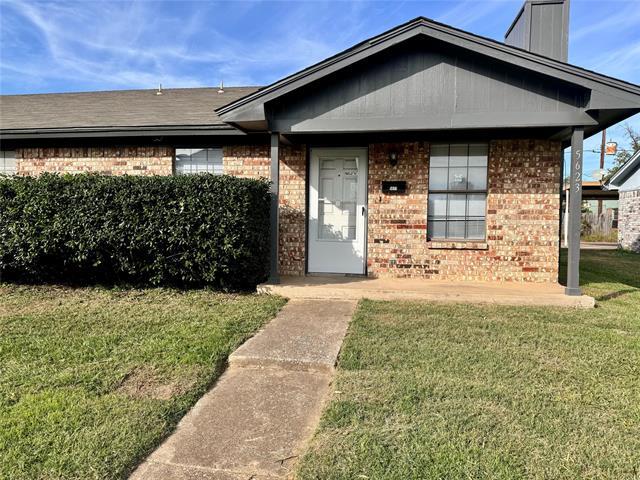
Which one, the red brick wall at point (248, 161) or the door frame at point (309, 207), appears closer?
the door frame at point (309, 207)

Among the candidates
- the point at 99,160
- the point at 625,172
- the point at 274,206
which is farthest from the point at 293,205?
the point at 625,172

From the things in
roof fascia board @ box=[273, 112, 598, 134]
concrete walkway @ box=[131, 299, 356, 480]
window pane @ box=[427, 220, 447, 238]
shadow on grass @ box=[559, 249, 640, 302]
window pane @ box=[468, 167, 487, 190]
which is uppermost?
roof fascia board @ box=[273, 112, 598, 134]

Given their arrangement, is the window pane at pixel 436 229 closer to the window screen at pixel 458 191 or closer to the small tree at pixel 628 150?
the window screen at pixel 458 191

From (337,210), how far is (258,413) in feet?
16.8

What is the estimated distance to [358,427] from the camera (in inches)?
108

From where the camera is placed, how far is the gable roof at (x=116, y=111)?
25.7ft

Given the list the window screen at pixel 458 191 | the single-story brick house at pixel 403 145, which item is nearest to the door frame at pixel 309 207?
the single-story brick house at pixel 403 145

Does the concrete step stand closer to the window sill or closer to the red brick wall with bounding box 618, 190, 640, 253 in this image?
the window sill

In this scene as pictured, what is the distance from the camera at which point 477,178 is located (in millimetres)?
7363

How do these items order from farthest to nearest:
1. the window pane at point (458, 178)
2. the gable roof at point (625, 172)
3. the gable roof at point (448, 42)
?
the gable roof at point (625, 172) → the window pane at point (458, 178) → the gable roof at point (448, 42)

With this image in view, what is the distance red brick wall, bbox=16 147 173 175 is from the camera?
8086 millimetres

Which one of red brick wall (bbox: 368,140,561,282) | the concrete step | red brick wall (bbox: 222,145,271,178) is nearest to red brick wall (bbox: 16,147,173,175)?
red brick wall (bbox: 222,145,271,178)

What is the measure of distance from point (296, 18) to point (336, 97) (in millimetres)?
5410

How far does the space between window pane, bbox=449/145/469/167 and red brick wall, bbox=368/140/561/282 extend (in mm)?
413
